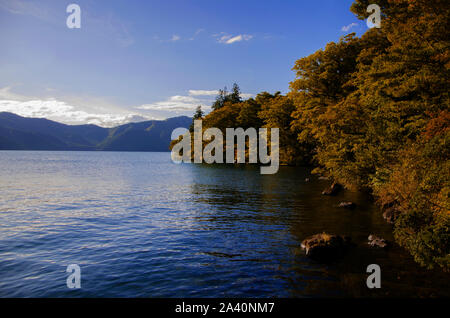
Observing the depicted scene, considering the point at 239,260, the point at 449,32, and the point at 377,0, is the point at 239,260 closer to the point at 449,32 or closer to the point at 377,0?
the point at 449,32

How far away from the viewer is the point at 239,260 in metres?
14.2

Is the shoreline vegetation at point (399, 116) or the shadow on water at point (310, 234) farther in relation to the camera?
the shoreline vegetation at point (399, 116)

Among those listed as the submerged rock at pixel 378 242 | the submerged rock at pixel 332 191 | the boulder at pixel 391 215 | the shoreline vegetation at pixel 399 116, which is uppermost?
the shoreline vegetation at pixel 399 116

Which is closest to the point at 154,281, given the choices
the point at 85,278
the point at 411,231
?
the point at 85,278

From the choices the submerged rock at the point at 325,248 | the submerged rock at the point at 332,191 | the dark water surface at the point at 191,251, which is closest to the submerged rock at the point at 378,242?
the dark water surface at the point at 191,251

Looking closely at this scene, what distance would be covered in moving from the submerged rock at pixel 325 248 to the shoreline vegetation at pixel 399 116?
263 cm

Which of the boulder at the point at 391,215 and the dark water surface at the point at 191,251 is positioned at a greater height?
the boulder at the point at 391,215

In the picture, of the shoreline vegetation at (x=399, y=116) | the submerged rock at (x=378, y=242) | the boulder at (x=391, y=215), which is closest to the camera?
the shoreline vegetation at (x=399, y=116)

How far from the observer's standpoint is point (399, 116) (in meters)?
21.6

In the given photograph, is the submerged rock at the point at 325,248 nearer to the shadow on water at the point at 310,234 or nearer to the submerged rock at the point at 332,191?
the shadow on water at the point at 310,234

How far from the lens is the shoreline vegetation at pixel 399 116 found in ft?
44.7

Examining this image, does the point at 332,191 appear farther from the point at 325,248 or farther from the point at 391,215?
the point at 325,248

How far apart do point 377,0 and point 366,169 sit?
1902 centimetres

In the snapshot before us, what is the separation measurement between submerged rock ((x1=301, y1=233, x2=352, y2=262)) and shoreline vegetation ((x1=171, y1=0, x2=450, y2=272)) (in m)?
2.63
